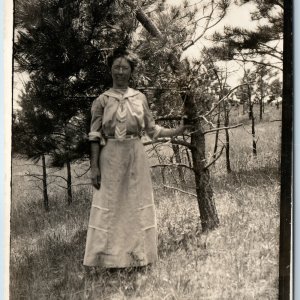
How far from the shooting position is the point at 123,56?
2.54 m

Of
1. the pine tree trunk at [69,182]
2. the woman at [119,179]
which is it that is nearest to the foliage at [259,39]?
the woman at [119,179]

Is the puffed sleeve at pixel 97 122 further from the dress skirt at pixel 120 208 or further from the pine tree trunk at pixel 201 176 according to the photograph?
the pine tree trunk at pixel 201 176

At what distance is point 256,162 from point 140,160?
63 cm

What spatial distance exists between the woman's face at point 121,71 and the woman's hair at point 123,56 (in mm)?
16

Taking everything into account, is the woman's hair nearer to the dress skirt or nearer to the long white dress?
the long white dress

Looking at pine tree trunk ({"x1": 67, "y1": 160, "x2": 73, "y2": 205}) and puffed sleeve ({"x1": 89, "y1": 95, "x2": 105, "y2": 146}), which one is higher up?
puffed sleeve ({"x1": 89, "y1": 95, "x2": 105, "y2": 146})

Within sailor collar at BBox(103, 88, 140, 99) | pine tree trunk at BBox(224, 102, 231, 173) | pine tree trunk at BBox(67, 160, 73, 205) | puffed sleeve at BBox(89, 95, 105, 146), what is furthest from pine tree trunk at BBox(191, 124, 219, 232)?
pine tree trunk at BBox(67, 160, 73, 205)

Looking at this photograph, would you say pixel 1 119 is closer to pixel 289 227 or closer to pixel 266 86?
pixel 266 86

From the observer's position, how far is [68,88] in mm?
2592

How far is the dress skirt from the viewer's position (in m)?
2.53

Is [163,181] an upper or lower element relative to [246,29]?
lower

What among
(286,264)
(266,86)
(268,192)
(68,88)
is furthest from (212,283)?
(68,88)

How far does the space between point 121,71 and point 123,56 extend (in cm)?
8

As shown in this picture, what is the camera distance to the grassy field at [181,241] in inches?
99.6
